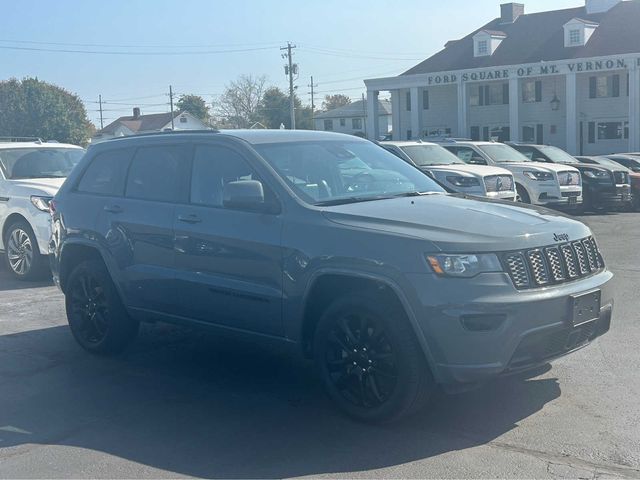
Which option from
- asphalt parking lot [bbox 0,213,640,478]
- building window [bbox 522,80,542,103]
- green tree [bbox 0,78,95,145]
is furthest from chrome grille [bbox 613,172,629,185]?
green tree [bbox 0,78,95,145]

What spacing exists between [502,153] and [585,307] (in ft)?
46.9

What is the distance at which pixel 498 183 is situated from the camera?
16.3 m

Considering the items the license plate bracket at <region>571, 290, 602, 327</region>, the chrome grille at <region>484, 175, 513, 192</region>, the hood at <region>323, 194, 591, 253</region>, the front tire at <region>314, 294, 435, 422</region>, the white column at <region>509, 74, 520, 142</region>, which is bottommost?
the front tire at <region>314, 294, 435, 422</region>

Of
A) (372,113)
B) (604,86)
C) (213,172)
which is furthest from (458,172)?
(372,113)

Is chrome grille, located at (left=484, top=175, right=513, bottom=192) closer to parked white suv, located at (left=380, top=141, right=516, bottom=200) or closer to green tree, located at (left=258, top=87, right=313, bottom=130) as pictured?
parked white suv, located at (left=380, top=141, right=516, bottom=200)

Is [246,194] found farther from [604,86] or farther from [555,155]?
[604,86]

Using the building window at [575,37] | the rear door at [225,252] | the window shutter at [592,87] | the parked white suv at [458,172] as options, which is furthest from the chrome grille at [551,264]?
the building window at [575,37]

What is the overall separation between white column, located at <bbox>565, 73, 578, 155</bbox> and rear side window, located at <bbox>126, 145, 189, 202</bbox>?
37.8m

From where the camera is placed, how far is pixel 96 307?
744cm

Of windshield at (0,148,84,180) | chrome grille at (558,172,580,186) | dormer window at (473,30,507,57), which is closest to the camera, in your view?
windshield at (0,148,84,180)

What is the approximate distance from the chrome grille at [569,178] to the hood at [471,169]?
220cm

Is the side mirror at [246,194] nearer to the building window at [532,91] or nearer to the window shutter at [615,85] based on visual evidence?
the window shutter at [615,85]

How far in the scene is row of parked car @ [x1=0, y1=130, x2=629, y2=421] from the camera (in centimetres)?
510

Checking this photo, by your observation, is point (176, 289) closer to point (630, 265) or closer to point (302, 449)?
point (302, 449)
